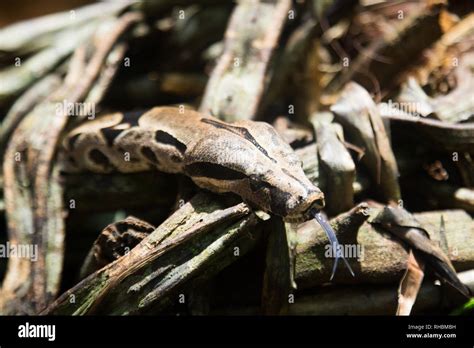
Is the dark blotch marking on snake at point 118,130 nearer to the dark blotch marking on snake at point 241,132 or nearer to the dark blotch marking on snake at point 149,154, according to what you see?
the dark blotch marking on snake at point 149,154

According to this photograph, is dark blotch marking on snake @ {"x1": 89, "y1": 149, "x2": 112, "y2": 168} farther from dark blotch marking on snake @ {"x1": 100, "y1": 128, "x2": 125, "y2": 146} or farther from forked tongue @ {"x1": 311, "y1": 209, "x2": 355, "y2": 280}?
forked tongue @ {"x1": 311, "y1": 209, "x2": 355, "y2": 280}

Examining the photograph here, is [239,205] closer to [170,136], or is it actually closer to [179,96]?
[170,136]

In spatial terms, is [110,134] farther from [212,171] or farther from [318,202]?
[318,202]

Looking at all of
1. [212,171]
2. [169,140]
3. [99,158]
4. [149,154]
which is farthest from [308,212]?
[99,158]

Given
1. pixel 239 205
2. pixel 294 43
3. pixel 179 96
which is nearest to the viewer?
pixel 239 205

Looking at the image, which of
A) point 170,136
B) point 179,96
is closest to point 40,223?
point 170,136

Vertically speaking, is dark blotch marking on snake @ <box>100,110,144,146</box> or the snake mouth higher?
dark blotch marking on snake @ <box>100,110,144,146</box>

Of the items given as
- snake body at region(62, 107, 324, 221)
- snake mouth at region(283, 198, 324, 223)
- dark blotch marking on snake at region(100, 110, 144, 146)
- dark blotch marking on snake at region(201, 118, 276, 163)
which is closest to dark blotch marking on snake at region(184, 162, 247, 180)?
snake body at region(62, 107, 324, 221)

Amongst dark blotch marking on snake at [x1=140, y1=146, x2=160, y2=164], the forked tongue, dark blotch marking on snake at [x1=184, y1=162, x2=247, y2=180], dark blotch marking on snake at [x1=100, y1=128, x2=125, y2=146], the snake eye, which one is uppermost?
dark blotch marking on snake at [x1=100, y1=128, x2=125, y2=146]
